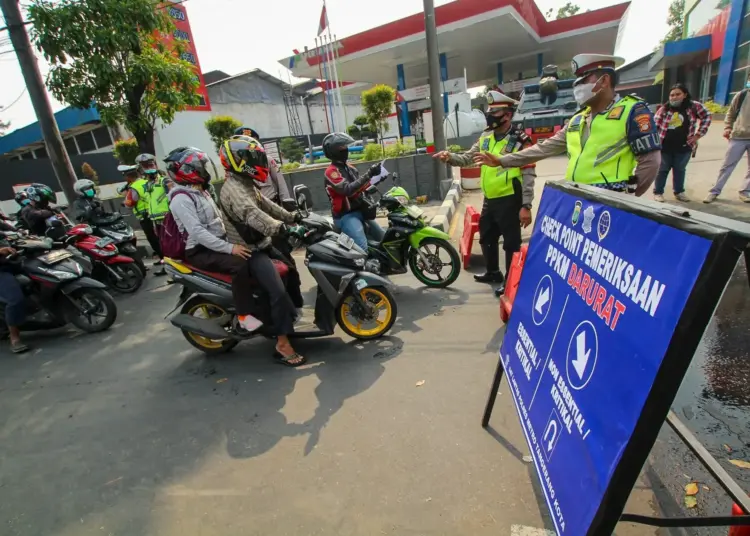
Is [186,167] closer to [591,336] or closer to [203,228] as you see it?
[203,228]

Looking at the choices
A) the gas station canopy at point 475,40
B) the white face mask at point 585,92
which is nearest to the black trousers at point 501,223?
the white face mask at point 585,92

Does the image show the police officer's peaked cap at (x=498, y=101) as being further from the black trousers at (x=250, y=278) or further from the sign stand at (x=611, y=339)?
the black trousers at (x=250, y=278)

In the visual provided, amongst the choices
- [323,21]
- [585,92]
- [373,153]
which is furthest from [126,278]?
[323,21]

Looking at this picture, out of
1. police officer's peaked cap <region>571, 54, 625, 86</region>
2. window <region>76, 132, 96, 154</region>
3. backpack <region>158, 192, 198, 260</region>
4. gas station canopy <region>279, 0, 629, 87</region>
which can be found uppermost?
gas station canopy <region>279, 0, 629, 87</region>

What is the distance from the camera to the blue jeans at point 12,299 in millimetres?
4172

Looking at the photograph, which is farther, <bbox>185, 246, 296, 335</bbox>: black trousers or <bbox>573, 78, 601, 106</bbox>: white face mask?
<bbox>185, 246, 296, 335</bbox>: black trousers

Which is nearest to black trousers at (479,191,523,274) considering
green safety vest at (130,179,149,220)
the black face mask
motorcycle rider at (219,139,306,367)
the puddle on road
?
the black face mask

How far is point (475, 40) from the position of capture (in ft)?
67.0

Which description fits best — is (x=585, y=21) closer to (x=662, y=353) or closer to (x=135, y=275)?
(x=135, y=275)

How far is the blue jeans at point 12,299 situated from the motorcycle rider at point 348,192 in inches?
132

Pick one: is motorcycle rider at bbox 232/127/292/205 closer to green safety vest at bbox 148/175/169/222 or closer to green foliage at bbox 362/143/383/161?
green safety vest at bbox 148/175/169/222

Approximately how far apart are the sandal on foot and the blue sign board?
498 centimetres

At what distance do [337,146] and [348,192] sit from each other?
490 mm

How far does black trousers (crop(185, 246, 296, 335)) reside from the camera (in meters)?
3.31
